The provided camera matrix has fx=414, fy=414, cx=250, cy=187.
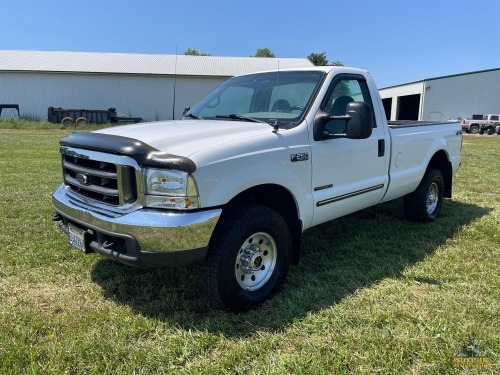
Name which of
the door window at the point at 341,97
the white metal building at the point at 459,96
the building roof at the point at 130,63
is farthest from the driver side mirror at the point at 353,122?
the white metal building at the point at 459,96

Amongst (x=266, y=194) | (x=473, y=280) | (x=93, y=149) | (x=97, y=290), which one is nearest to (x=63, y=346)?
(x=97, y=290)

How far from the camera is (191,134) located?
3.11 meters

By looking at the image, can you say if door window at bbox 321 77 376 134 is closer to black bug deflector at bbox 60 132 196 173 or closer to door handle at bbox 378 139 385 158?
door handle at bbox 378 139 385 158

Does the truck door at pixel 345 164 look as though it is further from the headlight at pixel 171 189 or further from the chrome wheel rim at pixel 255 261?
the headlight at pixel 171 189

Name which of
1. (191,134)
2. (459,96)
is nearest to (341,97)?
(191,134)

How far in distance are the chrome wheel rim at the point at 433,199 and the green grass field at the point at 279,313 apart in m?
0.79

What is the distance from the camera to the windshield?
3.70 meters

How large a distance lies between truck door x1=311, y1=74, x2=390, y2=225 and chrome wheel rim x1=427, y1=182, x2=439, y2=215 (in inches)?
62.4

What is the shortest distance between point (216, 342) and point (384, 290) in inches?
61.5

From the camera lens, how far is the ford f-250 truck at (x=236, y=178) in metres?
2.71

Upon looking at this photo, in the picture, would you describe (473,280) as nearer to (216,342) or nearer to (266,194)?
(266,194)

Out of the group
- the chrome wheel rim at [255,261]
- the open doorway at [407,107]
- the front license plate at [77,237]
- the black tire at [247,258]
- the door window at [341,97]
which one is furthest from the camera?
the open doorway at [407,107]

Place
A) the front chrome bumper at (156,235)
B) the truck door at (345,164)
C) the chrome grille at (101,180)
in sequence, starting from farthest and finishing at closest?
the truck door at (345,164) < the chrome grille at (101,180) < the front chrome bumper at (156,235)

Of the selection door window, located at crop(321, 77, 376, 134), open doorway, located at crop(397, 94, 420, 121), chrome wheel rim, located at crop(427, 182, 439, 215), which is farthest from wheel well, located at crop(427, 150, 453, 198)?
open doorway, located at crop(397, 94, 420, 121)
